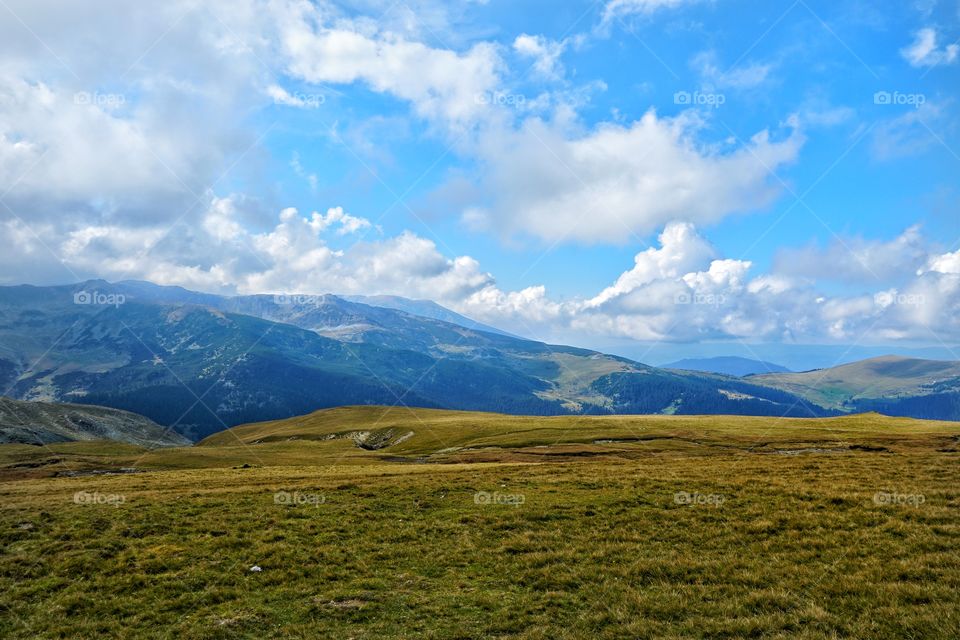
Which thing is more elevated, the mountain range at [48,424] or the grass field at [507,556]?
the grass field at [507,556]

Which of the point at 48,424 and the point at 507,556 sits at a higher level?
the point at 507,556

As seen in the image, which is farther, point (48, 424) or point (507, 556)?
point (48, 424)

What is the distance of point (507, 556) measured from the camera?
74.5 feet

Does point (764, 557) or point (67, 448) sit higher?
point (764, 557)

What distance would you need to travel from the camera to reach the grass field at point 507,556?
16.3m

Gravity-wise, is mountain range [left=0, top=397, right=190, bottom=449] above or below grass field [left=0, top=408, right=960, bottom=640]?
below

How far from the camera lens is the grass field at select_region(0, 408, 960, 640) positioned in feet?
53.6

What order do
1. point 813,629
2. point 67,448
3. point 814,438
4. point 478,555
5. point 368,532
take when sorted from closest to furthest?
1. point 813,629
2. point 478,555
3. point 368,532
4. point 814,438
5. point 67,448

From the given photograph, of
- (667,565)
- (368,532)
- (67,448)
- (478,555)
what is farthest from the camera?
(67,448)

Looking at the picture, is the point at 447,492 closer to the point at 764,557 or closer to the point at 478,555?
the point at 478,555

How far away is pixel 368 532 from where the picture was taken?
2689cm

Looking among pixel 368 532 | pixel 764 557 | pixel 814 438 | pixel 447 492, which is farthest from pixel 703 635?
pixel 814 438

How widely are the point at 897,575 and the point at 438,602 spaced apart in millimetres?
16997

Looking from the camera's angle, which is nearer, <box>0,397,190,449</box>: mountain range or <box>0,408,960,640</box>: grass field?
<box>0,408,960,640</box>: grass field
